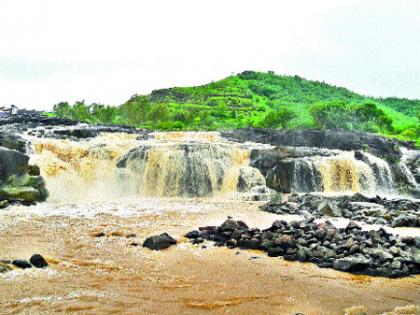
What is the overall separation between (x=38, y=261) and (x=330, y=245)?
722 centimetres

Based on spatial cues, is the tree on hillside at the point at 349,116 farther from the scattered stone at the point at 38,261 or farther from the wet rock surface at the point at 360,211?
the scattered stone at the point at 38,261

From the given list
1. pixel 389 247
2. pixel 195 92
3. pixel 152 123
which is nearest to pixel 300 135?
pixel 389 247

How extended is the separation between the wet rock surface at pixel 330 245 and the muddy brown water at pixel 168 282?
13.5 inches

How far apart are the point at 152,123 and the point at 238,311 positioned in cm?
7464

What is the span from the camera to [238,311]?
7711 millimetres

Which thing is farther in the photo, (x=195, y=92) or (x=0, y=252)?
(x=195, y=92)

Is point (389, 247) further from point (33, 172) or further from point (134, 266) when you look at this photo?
point (33, 172)

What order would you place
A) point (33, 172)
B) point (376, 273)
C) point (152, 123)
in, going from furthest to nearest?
point (152, 123) < point (33, 172) < point (376, 273)

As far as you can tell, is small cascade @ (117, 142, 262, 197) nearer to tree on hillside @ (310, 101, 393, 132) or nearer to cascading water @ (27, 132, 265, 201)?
cascading water @ (27, 132, 265, 201)

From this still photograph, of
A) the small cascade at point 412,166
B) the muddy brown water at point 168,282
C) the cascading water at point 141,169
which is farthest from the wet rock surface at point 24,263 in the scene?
the small cascade at point 412,166

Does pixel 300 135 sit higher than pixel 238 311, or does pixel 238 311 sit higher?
pixel 300 135

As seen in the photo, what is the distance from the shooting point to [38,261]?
394 inches

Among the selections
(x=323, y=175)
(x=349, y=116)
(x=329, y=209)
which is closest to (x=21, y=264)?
(x=329, y=209)

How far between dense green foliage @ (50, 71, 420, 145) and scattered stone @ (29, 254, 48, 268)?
6375cm
